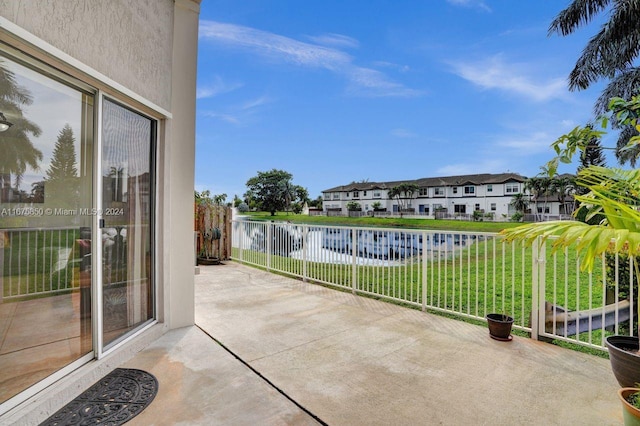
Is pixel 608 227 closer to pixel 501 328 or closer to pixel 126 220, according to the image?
pixel 501 328

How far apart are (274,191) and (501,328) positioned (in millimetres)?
41983

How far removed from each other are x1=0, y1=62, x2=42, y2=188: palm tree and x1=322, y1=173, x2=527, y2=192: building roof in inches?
1853

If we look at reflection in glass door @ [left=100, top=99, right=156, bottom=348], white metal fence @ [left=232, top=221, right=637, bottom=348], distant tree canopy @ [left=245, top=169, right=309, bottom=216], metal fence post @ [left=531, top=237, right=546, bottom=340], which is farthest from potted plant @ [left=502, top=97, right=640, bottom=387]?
distant tree canopy @ [left=245, top=169, right=309, bottom=216]

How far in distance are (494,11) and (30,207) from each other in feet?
50.0

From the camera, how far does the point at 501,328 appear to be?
3.08 metres

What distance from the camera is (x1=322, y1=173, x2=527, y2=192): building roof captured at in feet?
139

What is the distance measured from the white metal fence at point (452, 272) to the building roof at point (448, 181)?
39334 mm

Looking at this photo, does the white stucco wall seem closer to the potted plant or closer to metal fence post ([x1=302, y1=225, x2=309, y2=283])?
metal fence post ([x1=302, y1=225, x2=309, y2=283])

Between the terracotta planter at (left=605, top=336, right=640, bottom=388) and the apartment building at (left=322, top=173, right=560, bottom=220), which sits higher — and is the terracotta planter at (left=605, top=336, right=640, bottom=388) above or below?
below

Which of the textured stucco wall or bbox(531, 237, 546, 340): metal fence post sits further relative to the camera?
bbox(531, 237, 546, 340): metal fence post

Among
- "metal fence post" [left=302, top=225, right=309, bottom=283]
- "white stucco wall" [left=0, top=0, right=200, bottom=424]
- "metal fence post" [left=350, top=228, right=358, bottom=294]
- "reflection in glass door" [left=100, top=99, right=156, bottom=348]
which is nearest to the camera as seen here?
"white stucco wall" [left=0, top=0, right=200, bottom=424]

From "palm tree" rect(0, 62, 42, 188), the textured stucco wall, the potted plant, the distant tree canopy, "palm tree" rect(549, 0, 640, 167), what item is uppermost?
"palm tree" rect(549, 0, 640, 167)

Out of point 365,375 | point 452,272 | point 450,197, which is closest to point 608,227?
point 365,375

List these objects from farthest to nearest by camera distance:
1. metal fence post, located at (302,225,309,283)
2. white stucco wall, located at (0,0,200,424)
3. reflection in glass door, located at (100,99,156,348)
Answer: metal fence post, located at (302,225,309,283) < reflection in glass door, located at (100,99,156,348) < white stucco wall, located at (0,0,200,424)
